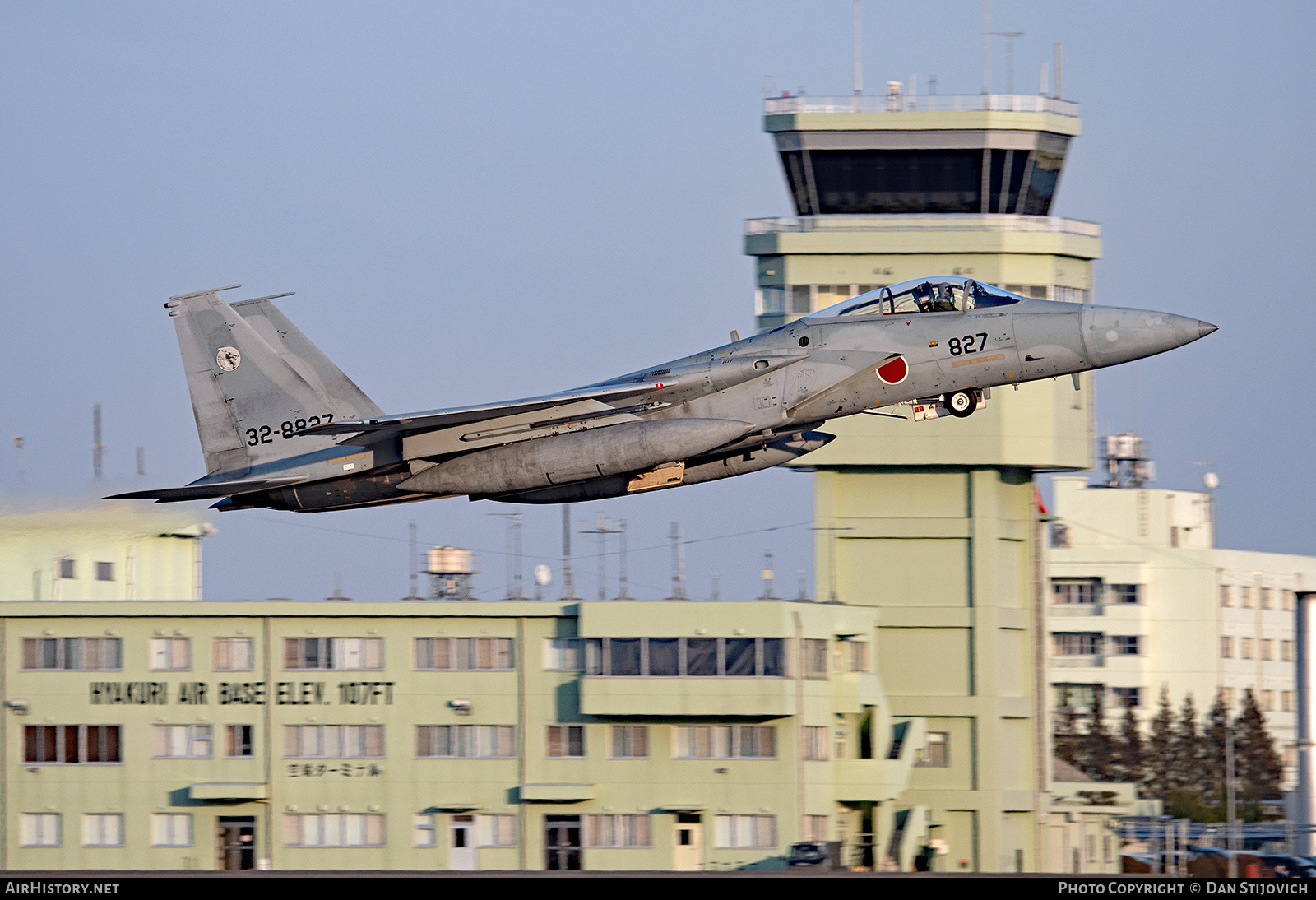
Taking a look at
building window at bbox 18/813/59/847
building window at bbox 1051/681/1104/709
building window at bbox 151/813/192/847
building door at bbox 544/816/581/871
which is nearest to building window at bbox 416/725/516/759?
building door at bbox 544/816/581/871

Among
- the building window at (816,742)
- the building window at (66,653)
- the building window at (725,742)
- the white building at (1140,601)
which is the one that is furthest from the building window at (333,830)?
the white building at (1140,601)

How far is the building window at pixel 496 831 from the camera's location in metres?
47.2

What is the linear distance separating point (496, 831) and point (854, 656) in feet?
36.9

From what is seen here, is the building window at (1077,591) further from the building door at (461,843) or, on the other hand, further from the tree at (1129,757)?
the building door at (461,843)

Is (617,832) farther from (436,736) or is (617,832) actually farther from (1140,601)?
(1140,601)

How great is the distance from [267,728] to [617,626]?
33.7ft

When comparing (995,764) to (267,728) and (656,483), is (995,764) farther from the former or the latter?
(656,483)

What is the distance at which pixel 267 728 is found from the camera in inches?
1914

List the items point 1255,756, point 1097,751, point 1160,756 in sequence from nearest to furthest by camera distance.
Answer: point 1097,751 < point 1160,756 < point 1255,756

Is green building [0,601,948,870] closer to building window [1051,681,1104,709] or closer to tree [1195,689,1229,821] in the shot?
tree [1195,689,1229,821]

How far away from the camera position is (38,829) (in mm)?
48156

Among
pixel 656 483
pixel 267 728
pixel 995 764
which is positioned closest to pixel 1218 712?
pixel 995 764

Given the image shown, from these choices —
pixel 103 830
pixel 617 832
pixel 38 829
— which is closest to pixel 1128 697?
pixel 617 832
